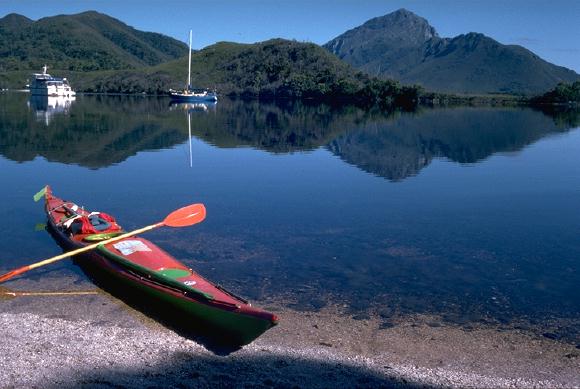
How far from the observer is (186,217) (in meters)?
18.7

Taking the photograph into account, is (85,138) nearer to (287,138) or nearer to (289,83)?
(287,138)

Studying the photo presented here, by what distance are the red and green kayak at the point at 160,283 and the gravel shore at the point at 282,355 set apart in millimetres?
548

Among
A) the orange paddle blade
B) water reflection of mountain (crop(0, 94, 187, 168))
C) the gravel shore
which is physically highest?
the orange paddle blade

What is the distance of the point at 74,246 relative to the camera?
1723 centimetres

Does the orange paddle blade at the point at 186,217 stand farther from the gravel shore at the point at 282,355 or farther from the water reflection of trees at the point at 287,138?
the water reflection of trees at the point at 287,138

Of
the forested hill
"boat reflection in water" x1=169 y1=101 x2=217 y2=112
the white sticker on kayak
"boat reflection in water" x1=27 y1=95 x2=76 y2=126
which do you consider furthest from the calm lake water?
the forested hill

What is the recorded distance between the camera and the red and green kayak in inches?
473

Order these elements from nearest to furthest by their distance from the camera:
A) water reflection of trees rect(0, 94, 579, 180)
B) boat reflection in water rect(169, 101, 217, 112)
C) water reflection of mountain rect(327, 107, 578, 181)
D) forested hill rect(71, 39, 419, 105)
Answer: water reflection of mountain rect(327, 107, 578, 181) → water reflection of trees rect(0, 94, 579, 180) → boat reflection in water rect(169, 101, 217, 112) → forested hill rect(71, 39, 419, 105)

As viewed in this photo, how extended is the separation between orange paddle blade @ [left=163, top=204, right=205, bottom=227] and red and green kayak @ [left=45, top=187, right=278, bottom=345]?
5.72ft

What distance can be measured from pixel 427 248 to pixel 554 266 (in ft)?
12.9

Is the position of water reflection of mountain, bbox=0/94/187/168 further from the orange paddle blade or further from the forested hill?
the forested hill

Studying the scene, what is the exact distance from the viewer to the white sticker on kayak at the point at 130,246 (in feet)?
51.1

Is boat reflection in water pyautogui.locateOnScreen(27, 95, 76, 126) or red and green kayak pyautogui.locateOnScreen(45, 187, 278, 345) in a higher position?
red and green kayak pyautogui.locateOnScreen(45, 187, 278, 345)

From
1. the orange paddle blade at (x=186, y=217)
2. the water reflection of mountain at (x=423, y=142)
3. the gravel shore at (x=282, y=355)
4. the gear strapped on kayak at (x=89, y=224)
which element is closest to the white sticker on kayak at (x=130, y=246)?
the gear strapped on kayak at (x=89, y=224)
